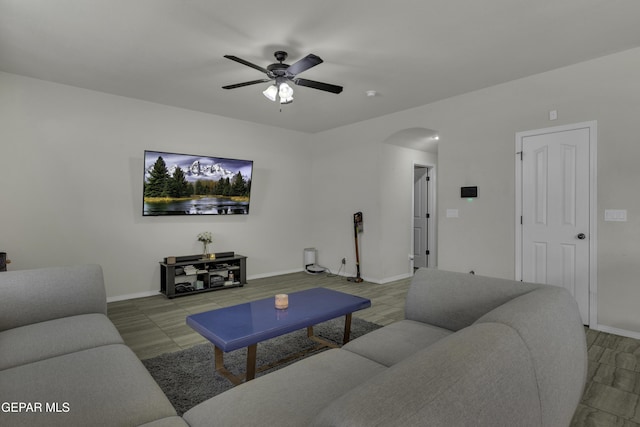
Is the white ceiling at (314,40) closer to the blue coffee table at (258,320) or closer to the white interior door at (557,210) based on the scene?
the white interior door at (557,210)

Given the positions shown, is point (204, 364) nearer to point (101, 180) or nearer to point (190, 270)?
point (190, 270)

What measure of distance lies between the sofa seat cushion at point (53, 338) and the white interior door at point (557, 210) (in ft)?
13.4

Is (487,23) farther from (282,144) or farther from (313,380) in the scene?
(282,144)

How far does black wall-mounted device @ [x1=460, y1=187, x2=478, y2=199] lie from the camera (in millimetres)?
4227

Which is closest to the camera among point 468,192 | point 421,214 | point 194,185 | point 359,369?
point 359,369

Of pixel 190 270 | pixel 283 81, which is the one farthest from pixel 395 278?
pixel 283 81

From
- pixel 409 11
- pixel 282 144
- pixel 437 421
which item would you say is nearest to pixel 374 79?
pixel 409 11

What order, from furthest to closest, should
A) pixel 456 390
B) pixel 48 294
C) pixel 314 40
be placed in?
1. pixel 314 40
2. pixel 48 294
3. pixel 456 390

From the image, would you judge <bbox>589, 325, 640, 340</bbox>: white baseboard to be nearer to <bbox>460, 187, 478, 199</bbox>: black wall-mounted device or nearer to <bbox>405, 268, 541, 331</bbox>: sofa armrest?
<bbox>460, 187, 478, 199</bbox>: black wall-mounted device

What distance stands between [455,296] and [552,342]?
2.90ft

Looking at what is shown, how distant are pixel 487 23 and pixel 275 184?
415cm

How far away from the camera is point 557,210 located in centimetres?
357

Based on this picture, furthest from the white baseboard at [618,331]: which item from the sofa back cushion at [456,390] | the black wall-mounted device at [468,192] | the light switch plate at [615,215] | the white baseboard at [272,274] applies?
the white baseboard at [272,274]

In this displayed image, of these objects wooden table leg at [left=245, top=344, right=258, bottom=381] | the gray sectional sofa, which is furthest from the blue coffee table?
the gray sectional sofa
